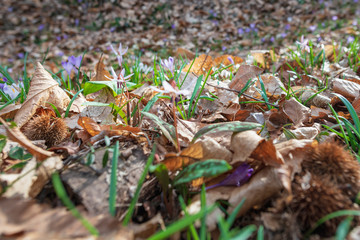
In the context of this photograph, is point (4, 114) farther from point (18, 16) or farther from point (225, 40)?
point (18, 16)

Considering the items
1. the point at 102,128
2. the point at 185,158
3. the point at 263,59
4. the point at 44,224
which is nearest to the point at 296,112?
the point at 185,158

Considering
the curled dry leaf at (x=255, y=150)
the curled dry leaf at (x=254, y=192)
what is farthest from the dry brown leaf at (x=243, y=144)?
the curled dry leaf at (x=254, y=192)

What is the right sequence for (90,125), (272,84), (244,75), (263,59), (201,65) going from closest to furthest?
1. (90,125)
2. (244,75)
3. (272,84)
4. (201,65)
5. (263,59)

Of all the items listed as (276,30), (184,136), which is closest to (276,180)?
(184,136)

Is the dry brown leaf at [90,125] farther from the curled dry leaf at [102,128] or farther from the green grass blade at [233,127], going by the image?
the green grass blade at [233,127]

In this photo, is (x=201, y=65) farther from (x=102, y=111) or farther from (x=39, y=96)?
(x=39, y=96)

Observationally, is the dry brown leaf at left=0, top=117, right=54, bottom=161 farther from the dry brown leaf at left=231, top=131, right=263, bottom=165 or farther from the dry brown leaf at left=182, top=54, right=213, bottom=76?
the dry brown leaf at left=182, top=54, right=213, bottom=76
